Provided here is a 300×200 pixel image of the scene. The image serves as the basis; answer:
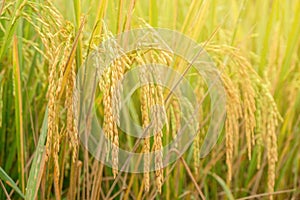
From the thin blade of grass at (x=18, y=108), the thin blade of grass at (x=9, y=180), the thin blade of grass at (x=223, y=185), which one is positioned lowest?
the thin blade of grass at (x=223, y=185)

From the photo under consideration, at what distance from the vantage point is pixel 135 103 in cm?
176

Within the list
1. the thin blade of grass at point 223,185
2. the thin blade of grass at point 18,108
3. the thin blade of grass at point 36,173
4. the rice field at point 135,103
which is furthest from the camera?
the thin blade of grass at point 223,185

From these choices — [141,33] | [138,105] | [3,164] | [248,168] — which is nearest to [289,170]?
[248,168]

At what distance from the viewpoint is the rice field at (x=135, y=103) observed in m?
1.11

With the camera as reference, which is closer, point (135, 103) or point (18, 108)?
point (18, 108)

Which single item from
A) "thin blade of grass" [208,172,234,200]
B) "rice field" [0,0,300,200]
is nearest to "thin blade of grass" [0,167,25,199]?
"rice field" [0,0,300,200]

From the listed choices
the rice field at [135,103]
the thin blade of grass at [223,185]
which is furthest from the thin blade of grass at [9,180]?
the thin blade of grass at [223,185]

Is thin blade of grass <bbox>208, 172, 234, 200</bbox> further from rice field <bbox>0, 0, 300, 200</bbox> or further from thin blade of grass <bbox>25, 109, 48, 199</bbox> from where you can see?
thin blade of grass <bbox>25, 109, 48, 199</bbox>

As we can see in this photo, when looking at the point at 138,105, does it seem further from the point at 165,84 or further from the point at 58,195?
the point at 58,195

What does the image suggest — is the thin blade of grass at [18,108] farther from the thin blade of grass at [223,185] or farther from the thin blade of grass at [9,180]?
the thin blade of grass at [223,185]

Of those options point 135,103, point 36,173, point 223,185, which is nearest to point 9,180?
point 36,173

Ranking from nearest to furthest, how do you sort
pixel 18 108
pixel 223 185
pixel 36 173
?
pixel 36 173, pixel 18 108, pixel 223 185

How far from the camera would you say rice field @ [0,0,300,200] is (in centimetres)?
111

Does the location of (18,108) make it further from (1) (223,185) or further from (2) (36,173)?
(1) (223,185)
